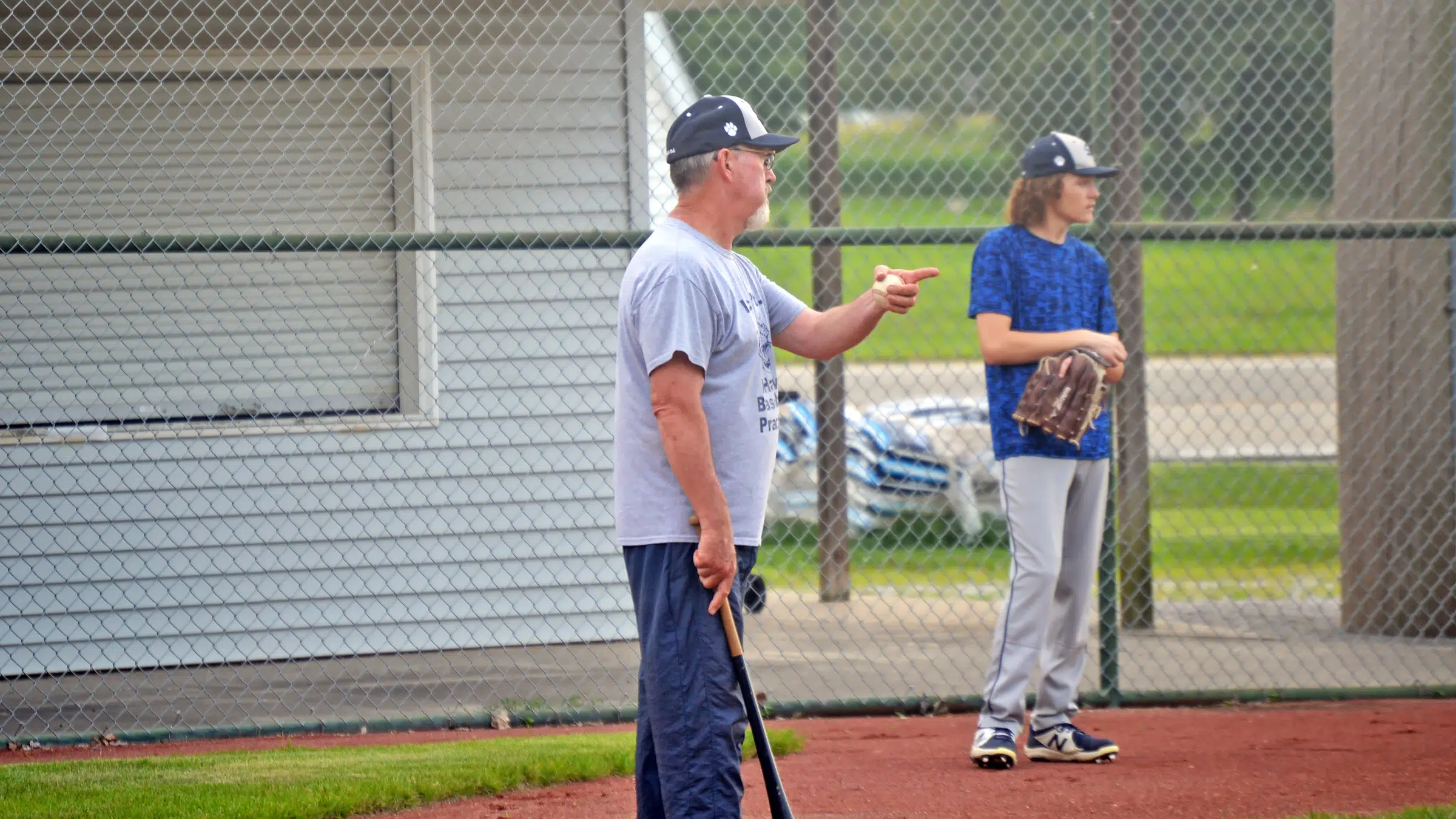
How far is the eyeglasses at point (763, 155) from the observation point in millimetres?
3277

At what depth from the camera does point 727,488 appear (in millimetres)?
3203

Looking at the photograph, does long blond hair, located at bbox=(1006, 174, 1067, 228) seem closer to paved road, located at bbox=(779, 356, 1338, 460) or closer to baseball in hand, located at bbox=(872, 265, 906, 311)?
baseball in hand, located at bbox=(872, 265, 906, 311)

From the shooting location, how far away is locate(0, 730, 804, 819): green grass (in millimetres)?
4395

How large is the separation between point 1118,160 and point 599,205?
8.70ft

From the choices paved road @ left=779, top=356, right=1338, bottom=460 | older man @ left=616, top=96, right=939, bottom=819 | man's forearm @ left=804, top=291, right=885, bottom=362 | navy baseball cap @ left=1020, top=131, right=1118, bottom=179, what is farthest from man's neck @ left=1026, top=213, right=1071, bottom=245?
paved road @ left=779, top=356, right=1338, bottom=460

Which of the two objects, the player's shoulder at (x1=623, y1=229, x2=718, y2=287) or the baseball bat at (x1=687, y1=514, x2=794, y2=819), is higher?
the player's shoulder at (x1=623, y1=229, x2=718, y2=287)

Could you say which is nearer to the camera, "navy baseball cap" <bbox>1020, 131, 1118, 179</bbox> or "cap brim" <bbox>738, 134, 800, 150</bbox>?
"cap brim" <bbox>738, 134, 800, 150</bbox>

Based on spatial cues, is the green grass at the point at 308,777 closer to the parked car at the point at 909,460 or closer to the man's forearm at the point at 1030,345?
the man's forearm at the point at 1030,345

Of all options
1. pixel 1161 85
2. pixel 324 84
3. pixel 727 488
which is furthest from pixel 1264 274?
pixel 727 488

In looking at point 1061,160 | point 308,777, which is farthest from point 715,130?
point 308,777

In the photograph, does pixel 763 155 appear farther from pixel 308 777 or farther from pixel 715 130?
pixel 308 777

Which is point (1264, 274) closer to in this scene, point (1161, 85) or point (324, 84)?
point (1161, 85)

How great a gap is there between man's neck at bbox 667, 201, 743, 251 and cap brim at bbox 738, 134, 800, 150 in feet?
0.57

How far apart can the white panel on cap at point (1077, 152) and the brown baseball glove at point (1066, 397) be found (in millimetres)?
630
